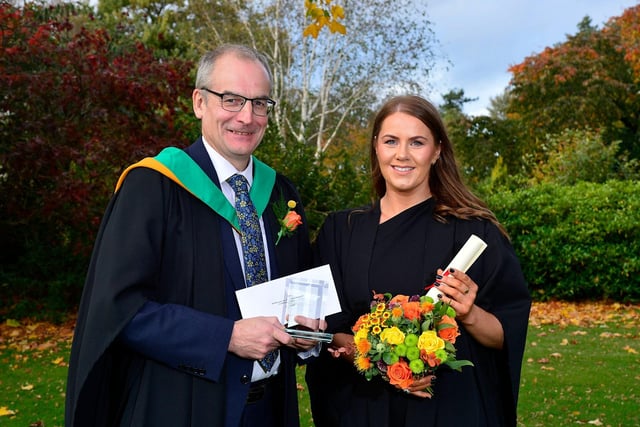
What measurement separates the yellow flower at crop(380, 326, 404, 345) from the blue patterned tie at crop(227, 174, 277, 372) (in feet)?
1.90

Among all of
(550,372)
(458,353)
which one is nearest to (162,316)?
(458,353)

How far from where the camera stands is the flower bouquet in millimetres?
2666

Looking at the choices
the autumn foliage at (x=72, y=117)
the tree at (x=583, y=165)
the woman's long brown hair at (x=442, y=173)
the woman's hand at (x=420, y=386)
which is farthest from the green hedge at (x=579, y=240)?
the woman's hand at (x=420, y=386)

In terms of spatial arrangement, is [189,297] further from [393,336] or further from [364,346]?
[393,336]

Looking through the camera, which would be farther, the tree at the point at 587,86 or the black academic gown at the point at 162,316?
the tree at the point at 587,86

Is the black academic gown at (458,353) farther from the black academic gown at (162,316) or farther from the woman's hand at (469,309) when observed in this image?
the black academic gown at (162,316)

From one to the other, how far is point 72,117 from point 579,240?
870 centimetres

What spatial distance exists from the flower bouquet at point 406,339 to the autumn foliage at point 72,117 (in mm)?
6923

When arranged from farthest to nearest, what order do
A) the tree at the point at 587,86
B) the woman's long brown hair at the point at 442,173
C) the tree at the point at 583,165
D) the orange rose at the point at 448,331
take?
the tree at the point at 587,86 < the tree at the point at 583,165 < the woman's long brown hair at the point at 442,173 < the orange rose at the point at 448,331

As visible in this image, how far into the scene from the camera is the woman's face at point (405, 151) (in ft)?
11.0

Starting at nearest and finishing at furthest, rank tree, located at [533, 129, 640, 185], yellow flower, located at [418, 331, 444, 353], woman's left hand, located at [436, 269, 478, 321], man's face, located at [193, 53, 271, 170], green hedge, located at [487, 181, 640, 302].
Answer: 1. yellow flower, located at [418, 331, 444, 353]
2. woman's left hand, located at [436, 269, 478, 321]
3. man's face, located at [193, 53, 271, 170]
4. green hedge, located at [487, 181, 640, 302]
5. tree, located at [533, 129, 640, 185]

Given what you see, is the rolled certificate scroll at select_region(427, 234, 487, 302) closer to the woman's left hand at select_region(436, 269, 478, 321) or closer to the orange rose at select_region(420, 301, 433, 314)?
the woman's left hand at select_region(436, 269, 478, 321)

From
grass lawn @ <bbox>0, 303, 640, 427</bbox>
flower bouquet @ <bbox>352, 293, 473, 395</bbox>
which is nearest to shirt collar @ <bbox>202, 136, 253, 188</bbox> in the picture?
flower bouquet @ <bbox>352, 293, 473, 395</bbox>

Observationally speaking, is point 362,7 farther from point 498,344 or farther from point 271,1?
point 498,344
